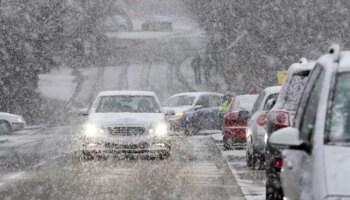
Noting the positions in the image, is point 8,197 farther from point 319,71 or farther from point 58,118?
point 58,118

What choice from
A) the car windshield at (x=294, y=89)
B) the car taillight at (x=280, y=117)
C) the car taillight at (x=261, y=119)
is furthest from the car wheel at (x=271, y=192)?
the car taillight at (x=261, y=119)

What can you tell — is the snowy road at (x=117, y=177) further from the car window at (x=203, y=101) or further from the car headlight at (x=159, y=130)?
the car window at (x=203, y=101)

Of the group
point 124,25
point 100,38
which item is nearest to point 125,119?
point 100,38

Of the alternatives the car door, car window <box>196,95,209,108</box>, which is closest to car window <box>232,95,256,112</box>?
car window <box>196,95,209,108</box>

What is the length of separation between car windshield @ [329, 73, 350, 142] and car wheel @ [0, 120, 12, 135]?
23999 mm

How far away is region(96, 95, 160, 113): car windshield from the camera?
19.5 metres

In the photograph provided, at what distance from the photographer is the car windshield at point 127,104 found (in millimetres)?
19547

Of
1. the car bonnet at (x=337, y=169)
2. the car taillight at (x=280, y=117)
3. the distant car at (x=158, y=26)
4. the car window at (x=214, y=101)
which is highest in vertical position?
the distant car at (x=158, y=26)

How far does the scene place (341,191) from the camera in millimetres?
5062

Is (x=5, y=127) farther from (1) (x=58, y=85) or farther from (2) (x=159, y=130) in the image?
(1) (x=58, y=85)

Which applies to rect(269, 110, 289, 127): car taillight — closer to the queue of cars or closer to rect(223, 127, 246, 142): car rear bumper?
the queue of cars

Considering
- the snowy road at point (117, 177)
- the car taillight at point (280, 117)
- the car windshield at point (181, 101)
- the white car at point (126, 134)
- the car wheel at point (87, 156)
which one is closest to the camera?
the car taillight at point (280, 117)

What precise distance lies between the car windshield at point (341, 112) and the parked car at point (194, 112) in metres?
22.3

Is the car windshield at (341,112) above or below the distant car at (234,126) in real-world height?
above
